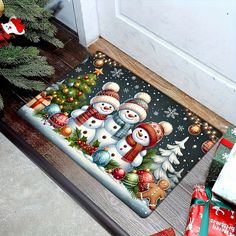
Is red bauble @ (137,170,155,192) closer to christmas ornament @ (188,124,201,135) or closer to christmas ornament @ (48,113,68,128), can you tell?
christmas ornament @ (188,124,201,135)

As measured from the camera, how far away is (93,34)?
6.23ft

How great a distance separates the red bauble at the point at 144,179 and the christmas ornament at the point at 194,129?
0.76 feet

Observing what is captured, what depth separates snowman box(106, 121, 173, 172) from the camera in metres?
1.59

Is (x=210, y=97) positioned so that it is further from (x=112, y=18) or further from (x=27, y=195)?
(x=27, y=195)

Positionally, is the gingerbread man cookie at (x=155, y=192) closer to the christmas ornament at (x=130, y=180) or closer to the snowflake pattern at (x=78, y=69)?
the christmas ornament at (x=130, y=180)

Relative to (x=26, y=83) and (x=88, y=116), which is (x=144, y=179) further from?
(x=26, y=83)

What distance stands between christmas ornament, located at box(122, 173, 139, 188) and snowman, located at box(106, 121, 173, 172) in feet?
0.08

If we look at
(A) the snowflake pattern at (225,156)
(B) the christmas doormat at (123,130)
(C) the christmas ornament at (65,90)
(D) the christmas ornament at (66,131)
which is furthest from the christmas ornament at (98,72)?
(A) the snowflake pattern at (225,156)

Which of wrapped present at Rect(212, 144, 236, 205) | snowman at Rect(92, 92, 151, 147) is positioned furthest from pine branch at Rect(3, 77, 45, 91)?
wrapped present at Rect(212, 144, 236, 205)

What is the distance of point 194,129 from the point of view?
1654 mm

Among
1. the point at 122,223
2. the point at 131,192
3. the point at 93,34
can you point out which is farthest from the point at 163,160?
the point at 93,34

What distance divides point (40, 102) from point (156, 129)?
0.46 metres

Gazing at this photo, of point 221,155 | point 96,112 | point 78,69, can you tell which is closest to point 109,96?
point 96,112

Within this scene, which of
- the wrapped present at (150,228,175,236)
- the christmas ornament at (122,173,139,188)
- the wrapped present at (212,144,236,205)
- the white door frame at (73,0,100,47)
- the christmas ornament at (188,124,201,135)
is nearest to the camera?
the wrapped present at (212,144,236,205)
